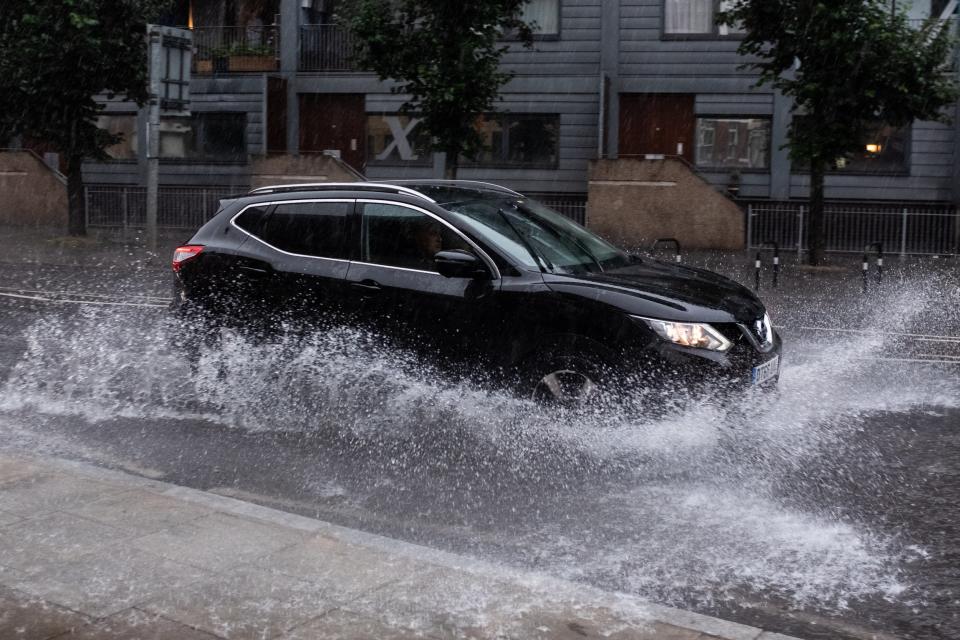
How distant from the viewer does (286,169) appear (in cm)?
2708

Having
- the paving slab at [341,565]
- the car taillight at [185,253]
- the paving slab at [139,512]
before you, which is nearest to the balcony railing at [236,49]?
the car taillight at [185,253]

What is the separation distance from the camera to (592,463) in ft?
21.8

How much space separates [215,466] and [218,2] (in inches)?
Answer: 1128

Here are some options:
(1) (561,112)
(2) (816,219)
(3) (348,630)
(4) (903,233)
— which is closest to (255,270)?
(3) (348,630)

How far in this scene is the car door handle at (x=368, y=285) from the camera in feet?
25.0

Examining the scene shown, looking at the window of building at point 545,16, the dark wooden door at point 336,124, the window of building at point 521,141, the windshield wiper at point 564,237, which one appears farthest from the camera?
the dark wooden door at point 336,124

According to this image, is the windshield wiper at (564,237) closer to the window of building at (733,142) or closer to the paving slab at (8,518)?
the paving slab at (8,518)

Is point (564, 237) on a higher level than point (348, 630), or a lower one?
higher

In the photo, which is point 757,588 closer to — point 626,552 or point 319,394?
point 626,552

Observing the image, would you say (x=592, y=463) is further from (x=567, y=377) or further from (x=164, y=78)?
(x=164, y=78)

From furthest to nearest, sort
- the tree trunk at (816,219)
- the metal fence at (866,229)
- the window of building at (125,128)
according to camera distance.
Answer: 1. the window of building at (125,128)
2. the metal fence at (866,229)
3. the tree trunk at (816,219)

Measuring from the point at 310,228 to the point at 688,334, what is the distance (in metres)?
2.91

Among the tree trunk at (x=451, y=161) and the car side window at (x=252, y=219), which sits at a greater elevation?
the tree trunk at (x=451, y=161)

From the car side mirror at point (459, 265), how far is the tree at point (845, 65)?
14.0m
